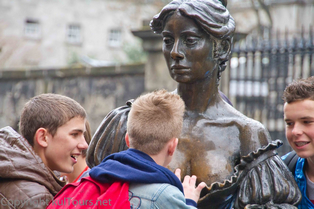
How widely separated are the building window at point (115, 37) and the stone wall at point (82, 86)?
1854 cm

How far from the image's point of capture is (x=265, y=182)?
8.38 feet

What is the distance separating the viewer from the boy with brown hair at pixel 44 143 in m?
2.45

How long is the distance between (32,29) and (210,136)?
84.4ft

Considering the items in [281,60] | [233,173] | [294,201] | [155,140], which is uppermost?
[281,60]

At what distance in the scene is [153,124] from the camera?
2178 mm

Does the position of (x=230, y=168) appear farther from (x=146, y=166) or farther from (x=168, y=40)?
(x=168, y=40)

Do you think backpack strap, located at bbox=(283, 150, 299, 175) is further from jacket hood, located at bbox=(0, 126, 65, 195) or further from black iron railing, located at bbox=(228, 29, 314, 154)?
black iron railing, located at bbox=(228, 29, 314, 154)

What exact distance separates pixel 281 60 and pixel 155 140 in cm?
679

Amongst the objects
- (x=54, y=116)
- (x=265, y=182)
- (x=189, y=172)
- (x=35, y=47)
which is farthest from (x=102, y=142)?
(x=35, y=47)

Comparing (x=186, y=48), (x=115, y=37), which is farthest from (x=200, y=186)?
(x=115, y=37)

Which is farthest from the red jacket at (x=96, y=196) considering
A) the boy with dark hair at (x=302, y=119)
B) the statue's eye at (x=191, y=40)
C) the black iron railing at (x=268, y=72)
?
the black iron railing at (x=268, y=72)

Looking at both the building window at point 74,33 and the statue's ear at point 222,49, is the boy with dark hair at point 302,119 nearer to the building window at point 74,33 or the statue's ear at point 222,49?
the statue's ear at point 222,49

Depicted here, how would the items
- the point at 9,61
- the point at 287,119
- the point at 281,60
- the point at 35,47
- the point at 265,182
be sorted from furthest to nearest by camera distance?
the point at 35,47
the point at 9,61
the point at 281,60
the point at 287,119
the point at 265,182

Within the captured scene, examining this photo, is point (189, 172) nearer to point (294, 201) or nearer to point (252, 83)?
point (294, 201)
